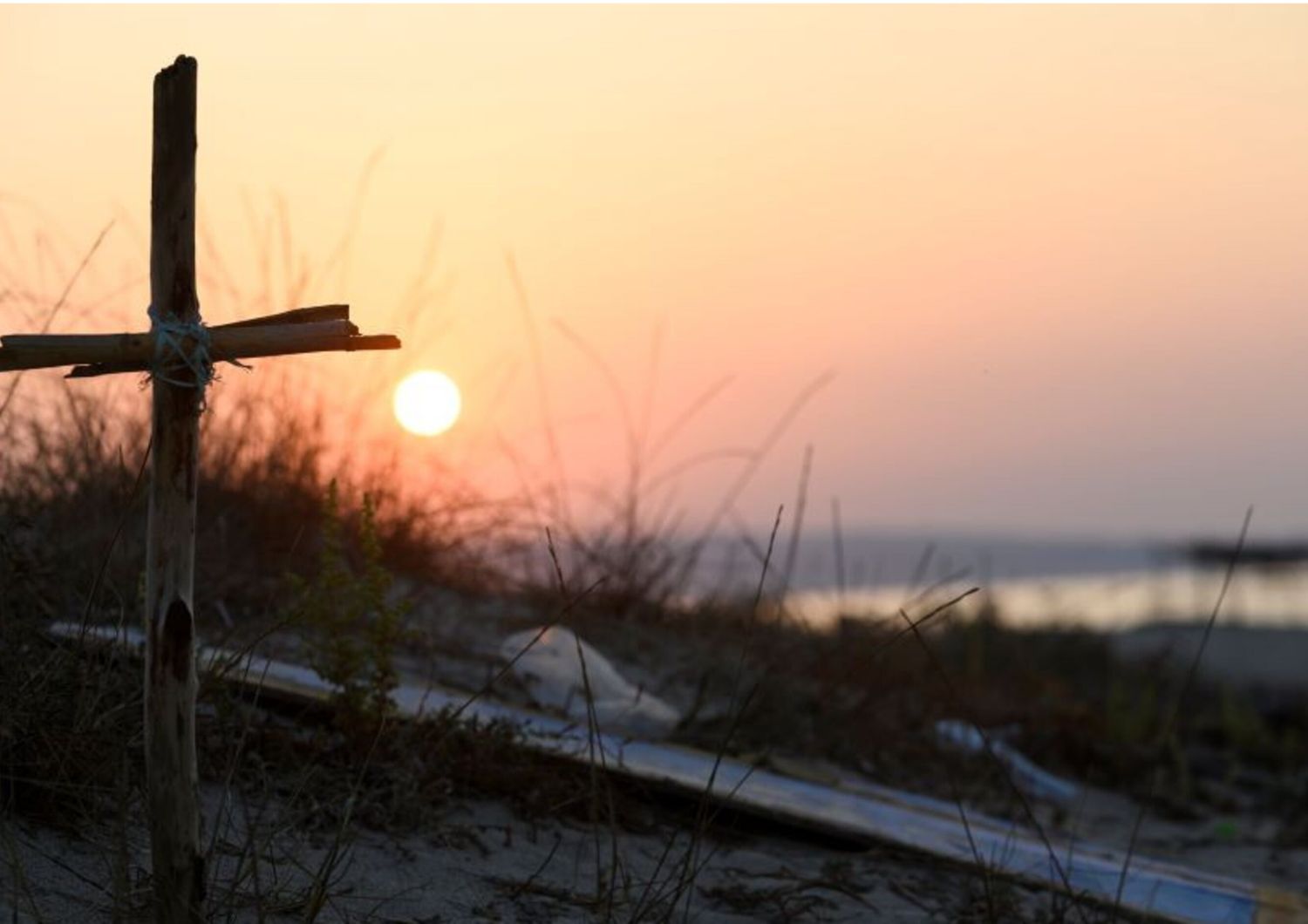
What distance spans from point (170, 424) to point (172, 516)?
145 millimetres

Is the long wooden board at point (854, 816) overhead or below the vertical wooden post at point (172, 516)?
below

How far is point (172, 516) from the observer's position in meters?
2.23

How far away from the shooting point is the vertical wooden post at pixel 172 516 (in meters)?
2.23

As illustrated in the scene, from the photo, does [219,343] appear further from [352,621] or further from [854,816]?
[854,816]

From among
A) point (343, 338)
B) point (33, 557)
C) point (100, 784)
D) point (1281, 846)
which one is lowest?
point (1281, 846)

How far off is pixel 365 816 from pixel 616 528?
10.6 ft

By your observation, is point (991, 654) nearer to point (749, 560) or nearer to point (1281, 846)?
point (749, 560)

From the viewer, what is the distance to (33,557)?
368 cm

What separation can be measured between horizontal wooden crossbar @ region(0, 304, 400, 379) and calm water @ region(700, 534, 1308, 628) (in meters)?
1.80

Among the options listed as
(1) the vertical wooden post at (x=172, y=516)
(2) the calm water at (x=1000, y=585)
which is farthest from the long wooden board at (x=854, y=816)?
(1) the vertical wooden post at (x=172, y=516)

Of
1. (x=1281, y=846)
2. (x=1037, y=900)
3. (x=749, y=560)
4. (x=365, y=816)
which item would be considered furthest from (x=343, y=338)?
(x=749, y=560)

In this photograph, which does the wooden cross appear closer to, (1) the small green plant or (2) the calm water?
(1) the small green plant

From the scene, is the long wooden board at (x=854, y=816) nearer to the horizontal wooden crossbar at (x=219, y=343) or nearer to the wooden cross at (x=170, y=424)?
the wooden cross at (x=170, y=424)

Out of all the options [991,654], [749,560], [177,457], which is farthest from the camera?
[991,654]
